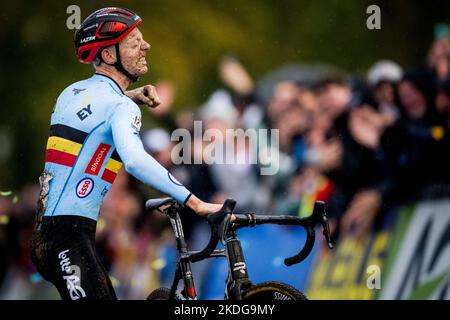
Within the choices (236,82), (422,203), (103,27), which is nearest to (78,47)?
(103,27)

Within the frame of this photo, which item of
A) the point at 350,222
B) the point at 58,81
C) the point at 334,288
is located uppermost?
the point at 58,81

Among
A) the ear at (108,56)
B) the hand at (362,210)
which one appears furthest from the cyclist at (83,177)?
the hand at (362,210)

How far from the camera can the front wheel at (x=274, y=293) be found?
5363 mm

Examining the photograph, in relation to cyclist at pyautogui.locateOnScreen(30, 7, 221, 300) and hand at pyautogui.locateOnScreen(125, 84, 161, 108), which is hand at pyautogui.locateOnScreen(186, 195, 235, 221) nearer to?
cyclist at pyautogui.locateOnScreen(30, 7, 221, 300)

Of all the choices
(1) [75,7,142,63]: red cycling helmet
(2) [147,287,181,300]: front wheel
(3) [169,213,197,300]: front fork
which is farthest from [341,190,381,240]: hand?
(1) [75,7,142,63]: red cycling helmet

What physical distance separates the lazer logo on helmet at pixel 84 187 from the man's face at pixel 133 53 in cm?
75

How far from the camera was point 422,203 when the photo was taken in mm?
10586

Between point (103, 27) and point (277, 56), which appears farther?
point (277, 56)

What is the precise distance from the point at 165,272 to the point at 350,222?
1.92m

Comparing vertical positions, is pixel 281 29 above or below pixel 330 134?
above

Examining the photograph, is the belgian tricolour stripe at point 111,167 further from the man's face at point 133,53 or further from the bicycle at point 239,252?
the man's face at point 133,53
